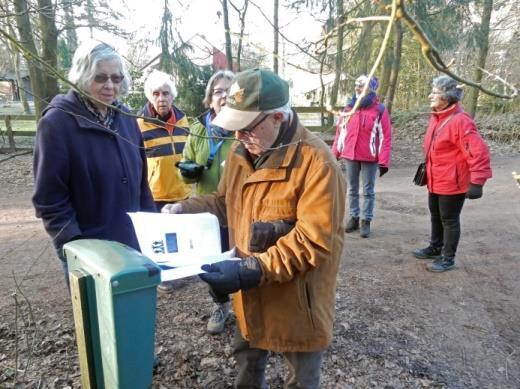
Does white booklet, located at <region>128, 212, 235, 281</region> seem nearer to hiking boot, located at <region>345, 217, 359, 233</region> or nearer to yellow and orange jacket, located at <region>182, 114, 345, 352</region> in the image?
yellow and orange jacket, located at <region>182, 114, 345, 352</region>

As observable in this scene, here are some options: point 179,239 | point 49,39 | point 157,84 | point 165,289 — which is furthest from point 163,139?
point 49,39

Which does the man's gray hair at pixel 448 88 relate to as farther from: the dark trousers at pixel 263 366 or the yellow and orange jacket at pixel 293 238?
the dark trousers at pixel 263 366

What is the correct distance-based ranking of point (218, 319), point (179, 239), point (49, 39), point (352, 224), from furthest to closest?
1. point (49, 39)
2. point (352, 224)
3. point (218, 319)
4. point (179, 239)

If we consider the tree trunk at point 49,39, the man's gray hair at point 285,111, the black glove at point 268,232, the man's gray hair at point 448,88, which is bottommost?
the black glove at point 268,232

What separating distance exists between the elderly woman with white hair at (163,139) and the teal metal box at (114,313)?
2.12 metres

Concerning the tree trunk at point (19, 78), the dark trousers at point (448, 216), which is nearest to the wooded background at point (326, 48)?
the tree trunk at point (19, 78)

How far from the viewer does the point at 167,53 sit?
8477 mm

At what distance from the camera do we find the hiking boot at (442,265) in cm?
420

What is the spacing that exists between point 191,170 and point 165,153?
0.55 m

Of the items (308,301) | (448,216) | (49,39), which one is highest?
(49,39)

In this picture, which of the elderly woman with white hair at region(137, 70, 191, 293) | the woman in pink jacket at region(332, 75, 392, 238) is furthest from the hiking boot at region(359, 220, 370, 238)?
the elderly woman with white hair at region(137, 70, 191, 293)

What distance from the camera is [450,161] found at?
156 inches

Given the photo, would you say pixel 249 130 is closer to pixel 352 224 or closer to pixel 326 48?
pixel 326 48

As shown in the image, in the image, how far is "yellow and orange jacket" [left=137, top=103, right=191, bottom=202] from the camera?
3.54 m
